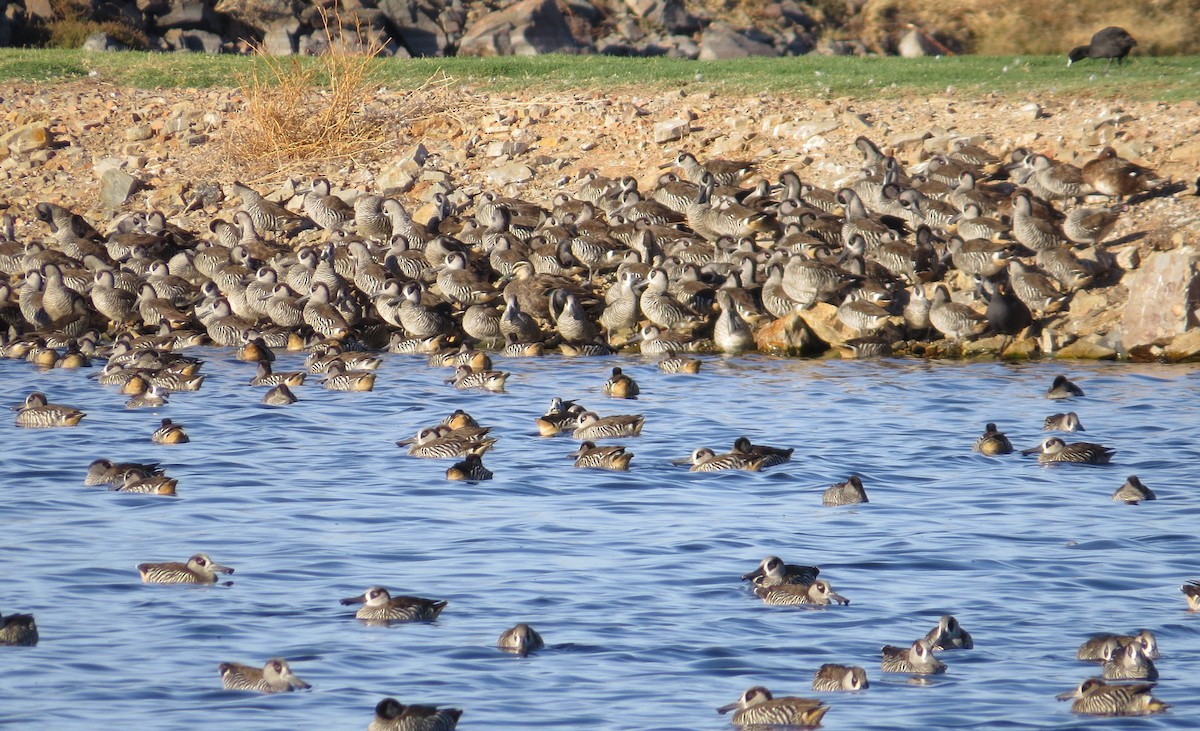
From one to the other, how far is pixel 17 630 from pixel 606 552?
173 inches

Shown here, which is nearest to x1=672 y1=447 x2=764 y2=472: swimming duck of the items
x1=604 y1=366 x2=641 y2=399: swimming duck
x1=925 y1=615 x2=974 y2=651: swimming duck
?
x1=604 y1=366 x2=641 y2=399: swimming duck

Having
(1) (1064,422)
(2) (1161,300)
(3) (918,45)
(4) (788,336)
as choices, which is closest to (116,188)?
(4) (788,336)

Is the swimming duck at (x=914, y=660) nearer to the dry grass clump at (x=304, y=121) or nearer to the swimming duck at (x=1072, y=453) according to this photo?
the swimming duck at (x=1072, y=453)

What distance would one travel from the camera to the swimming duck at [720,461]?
15148 mm

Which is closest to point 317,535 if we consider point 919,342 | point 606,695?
point 606,695

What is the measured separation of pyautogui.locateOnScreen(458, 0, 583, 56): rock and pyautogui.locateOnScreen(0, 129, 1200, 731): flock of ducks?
52.7 ft

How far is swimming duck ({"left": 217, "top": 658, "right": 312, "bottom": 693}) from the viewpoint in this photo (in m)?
9.35

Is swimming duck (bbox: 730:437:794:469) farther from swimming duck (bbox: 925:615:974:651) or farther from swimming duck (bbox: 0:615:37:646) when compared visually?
swimming duck (bbox: 0:615:37:646)

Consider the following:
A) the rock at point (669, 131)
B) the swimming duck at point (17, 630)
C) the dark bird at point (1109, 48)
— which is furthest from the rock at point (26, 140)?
the swimming duck at point (17, 630)

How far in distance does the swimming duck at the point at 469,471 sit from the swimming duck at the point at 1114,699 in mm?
7013

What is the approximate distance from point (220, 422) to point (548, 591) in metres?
7.31

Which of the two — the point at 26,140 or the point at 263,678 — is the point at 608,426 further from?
the point at 26,140

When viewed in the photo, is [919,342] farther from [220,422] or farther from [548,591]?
[548,591]

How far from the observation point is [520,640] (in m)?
10.0
